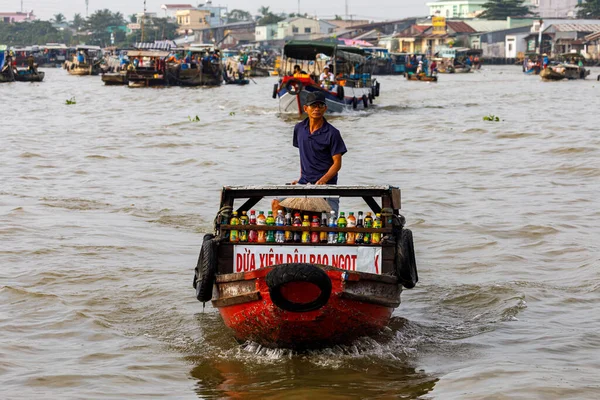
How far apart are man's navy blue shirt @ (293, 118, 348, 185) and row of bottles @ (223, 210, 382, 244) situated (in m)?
0.71

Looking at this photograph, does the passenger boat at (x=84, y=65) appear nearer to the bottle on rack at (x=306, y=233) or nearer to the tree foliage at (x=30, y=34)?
the tree foliage at (x=30, y=34)

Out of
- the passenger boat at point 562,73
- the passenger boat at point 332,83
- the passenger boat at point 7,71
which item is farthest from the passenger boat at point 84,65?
the passenger boat at point 332,83

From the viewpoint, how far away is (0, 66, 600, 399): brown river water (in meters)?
5.69

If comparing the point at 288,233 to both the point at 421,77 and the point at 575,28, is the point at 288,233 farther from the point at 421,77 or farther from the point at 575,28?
the point at 575,28

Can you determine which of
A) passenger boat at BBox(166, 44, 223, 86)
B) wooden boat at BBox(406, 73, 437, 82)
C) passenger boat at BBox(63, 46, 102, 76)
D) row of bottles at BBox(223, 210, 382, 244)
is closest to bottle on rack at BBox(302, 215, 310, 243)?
row of bottles at BBox(223, 210, 382, 244)

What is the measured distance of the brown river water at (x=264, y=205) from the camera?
224 inches

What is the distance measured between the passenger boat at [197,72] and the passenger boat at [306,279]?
36.4 m

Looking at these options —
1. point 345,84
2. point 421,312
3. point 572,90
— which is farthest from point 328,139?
point 572,90

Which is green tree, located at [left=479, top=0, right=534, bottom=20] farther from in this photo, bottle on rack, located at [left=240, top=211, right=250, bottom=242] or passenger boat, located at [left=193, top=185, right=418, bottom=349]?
bottle on rack, located at [left=240, top=211, right=250, bottom=242]

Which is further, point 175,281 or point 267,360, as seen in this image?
point 175,281

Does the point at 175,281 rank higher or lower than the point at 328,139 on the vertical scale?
lower

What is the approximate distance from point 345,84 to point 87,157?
11.4 meters

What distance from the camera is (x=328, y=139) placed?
6.59m

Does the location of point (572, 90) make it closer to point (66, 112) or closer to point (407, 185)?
point (66, 112)
